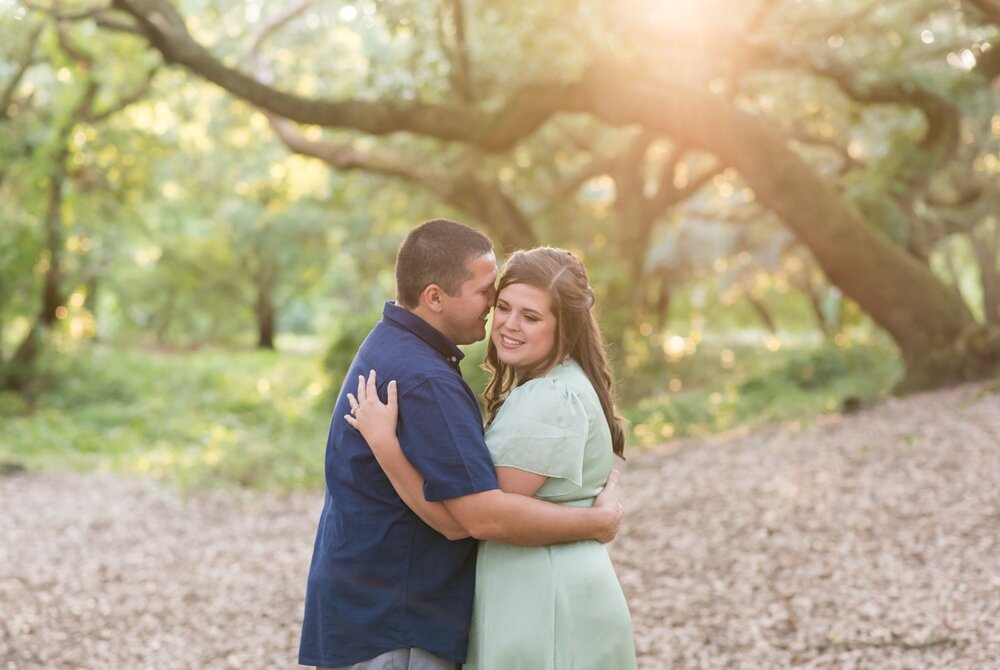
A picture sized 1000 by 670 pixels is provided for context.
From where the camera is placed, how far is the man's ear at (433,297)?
2.65 m

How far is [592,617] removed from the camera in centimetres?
252

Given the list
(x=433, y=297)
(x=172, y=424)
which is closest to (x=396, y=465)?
(x=433, y=297)

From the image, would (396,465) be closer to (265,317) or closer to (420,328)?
(420,328)

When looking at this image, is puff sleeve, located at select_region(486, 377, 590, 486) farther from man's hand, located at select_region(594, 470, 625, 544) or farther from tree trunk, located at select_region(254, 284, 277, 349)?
tree trunk, located at select_region(254, 284, 277, 349)

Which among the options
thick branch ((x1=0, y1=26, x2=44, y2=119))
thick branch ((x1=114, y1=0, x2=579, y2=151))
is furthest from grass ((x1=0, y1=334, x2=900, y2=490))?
thick branch ((x1=0, y1=26, x2=44, y2=119))

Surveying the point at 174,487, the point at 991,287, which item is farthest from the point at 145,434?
the point at 991,287

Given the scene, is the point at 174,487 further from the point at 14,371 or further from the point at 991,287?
the point at 991,287

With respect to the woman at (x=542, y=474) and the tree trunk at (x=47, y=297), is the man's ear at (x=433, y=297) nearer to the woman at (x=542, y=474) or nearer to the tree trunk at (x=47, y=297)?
the woman at (x=542, y=474)

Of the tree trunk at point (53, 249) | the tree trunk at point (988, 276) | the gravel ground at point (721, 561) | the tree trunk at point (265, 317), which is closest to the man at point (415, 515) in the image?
the gravel ground at point (721, 561)

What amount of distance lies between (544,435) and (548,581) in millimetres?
383

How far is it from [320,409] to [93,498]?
469 centimetres

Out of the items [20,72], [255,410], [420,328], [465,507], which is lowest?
[255,410]

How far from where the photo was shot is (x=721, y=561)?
6090 millimetres

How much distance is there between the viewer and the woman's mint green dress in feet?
8.15
